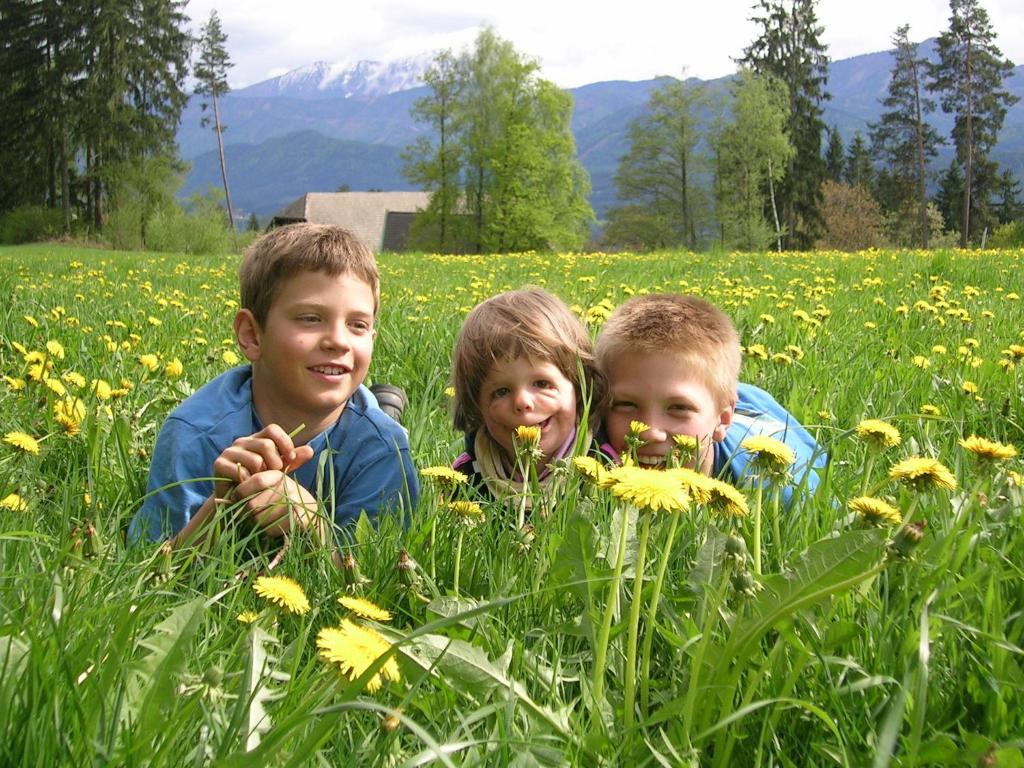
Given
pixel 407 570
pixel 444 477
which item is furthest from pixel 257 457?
pixel 407 570

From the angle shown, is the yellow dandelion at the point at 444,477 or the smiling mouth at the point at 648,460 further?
the smiling mouth at the point at 648,460

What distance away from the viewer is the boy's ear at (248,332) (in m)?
2.47

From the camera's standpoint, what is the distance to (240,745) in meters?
0.94

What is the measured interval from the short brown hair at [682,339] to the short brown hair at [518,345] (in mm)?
106

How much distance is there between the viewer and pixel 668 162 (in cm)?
6128

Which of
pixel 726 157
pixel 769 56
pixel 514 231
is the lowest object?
pixel 514 231

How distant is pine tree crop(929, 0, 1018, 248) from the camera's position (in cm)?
4681

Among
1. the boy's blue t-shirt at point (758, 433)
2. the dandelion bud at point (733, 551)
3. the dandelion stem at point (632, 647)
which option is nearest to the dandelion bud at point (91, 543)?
the dandelion stem at point (632, 647)

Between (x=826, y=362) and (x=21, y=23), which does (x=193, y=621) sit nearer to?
(x=826, y=362)

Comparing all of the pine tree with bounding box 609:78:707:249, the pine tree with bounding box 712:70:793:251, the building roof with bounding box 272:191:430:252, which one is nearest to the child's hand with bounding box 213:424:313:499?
the pine tree with bounding box 712:70:793:251

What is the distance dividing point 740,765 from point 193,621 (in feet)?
2.24

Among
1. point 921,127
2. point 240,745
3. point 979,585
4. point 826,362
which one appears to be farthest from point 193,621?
point 921,127

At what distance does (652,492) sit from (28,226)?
46536 millimetres

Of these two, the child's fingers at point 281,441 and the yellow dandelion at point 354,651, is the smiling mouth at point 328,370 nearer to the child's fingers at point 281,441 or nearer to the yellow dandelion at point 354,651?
the child's fingers at point 281,441
